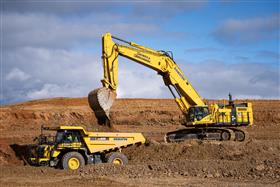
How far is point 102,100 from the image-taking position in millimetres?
21047

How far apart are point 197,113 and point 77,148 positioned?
311 inches

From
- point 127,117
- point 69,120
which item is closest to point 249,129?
point 127,117

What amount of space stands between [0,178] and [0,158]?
28.9 ft

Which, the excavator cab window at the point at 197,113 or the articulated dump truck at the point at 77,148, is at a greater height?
the excavator cab window at the point at 197,113

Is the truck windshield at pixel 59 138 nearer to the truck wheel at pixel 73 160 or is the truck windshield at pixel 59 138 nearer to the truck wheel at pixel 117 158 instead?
the truck wheel at pixel 73 160

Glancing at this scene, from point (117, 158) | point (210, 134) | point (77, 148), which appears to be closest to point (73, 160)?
point (77, 148)

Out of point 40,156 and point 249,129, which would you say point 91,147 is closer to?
point 40,156

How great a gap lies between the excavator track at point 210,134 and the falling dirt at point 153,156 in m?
1.02

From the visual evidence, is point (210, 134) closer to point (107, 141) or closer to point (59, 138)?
point (107, 141)

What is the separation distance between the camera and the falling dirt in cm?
1478

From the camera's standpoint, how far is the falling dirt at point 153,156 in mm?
14781

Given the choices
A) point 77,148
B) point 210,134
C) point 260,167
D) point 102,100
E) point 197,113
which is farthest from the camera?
point 210,134

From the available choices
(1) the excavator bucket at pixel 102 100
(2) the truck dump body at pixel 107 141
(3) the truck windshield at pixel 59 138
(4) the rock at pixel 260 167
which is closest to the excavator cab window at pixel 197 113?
(1) the excavator bucket at pixel 102 100

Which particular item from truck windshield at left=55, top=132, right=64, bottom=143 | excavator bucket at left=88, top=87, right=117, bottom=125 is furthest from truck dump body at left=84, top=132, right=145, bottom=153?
excavator bucket at left=88, top=87, right=117, bottom=125
